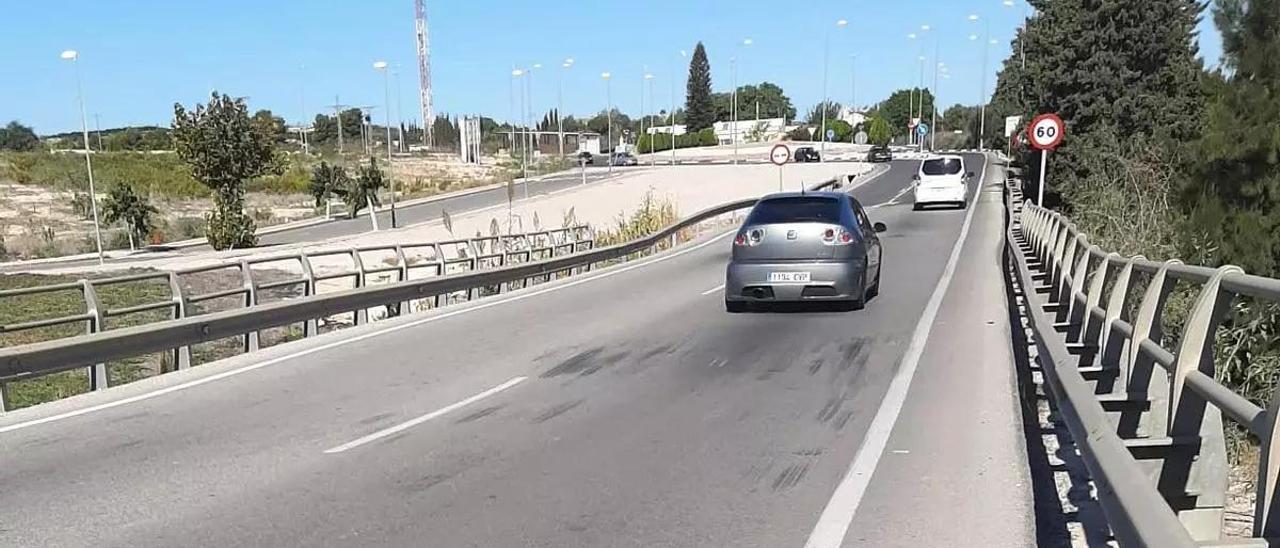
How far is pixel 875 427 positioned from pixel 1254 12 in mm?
10864

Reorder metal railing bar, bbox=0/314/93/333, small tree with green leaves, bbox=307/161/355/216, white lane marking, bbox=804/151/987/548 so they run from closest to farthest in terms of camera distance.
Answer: white lane marking, bbox=804/151/987/548 → metal railing bar, bbox=0/314/93/333 → small tree with green leaves, bbox=307/161/355/216

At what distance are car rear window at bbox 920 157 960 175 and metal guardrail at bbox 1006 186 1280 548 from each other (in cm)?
3157

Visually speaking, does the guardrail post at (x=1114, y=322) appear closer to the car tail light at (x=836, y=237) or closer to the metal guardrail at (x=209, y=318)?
the car tail light at (x=836, y=237)

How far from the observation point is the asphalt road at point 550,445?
5.43m

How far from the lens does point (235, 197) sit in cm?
3894

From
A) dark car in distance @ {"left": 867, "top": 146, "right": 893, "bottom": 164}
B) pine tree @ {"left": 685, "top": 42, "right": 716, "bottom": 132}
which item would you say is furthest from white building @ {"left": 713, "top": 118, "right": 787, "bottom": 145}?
dark car in distance @ {"left": 867, "top": 146, "right": 893, "bottom": 164}

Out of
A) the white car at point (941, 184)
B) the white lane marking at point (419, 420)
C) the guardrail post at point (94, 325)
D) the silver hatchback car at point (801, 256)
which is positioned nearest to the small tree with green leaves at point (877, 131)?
the white car at point (941, 184)

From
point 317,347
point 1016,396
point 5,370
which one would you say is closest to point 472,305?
point 317,347

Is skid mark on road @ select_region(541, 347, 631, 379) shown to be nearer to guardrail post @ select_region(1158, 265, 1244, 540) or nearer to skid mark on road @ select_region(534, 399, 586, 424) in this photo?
skid mark on road @ select_region(534, 399, 586, 424)

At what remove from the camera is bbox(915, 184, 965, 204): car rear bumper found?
36.9 m

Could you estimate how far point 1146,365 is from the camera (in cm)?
527

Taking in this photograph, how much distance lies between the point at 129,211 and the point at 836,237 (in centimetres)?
3792

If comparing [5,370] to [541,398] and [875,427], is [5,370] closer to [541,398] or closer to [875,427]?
[541,398]

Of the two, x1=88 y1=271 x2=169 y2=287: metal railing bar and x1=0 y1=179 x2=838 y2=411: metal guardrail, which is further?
x1=88 y1=271 x2=169 y2=287: metal railing bar
